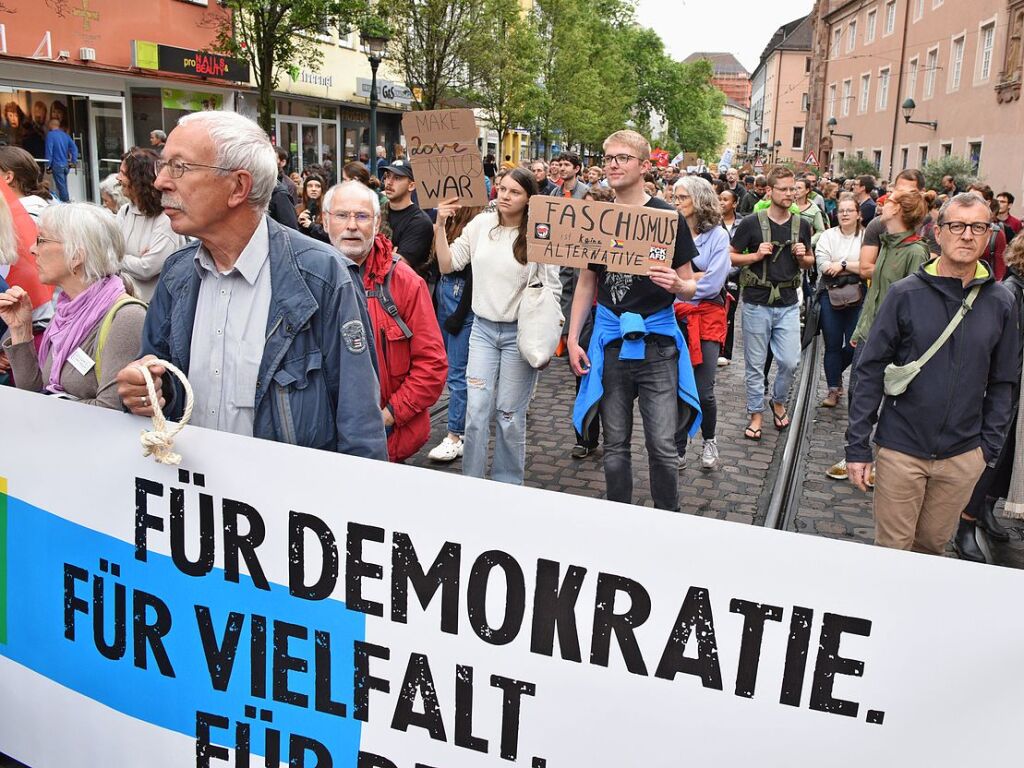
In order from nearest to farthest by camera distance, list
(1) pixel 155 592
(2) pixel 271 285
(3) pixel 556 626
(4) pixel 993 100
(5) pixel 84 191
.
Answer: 1. (3) pixel 556 626
2. (1) pixel 155 592
3. (2) pixel 271 285
4. (5) pixel 84 191
5. (4) pixel 993 100

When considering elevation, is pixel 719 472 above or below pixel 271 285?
below

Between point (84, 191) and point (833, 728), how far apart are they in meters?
20.4

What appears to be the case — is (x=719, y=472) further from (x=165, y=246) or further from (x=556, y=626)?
(x=556, y=626)

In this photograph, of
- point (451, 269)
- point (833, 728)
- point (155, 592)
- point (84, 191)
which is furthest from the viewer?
point (84, 191)

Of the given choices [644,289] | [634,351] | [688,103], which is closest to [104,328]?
[634,351]

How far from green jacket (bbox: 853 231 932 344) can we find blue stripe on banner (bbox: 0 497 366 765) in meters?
5.72

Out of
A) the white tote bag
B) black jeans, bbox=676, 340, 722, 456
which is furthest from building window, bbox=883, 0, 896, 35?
the white tote bag

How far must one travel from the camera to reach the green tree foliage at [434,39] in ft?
74.9

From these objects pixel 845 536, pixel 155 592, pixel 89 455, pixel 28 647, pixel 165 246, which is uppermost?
pixel 165 246

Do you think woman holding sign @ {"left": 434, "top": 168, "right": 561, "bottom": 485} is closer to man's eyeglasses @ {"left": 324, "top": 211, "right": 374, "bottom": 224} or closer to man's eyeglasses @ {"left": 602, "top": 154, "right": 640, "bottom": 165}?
man's eyeglasses @ {"left": 602, "top": 154, "right": 640, "bottom": 165}

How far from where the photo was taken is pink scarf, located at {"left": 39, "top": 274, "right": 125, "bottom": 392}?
3.44m

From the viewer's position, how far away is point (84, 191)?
19469mm

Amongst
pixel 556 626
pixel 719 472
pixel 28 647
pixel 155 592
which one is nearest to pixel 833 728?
pixel 556 626

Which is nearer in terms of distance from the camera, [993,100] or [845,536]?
[845,536]
